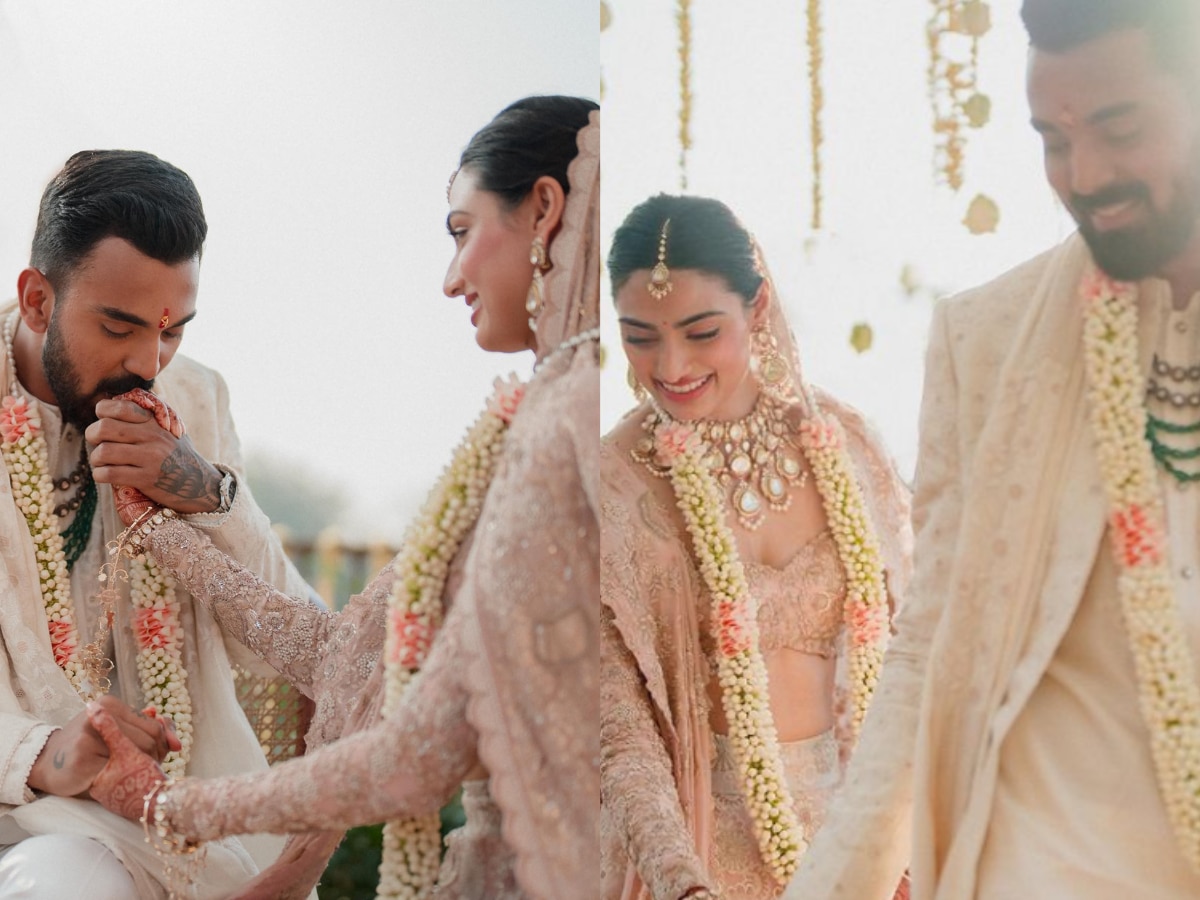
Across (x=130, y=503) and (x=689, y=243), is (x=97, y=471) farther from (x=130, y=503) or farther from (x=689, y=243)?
(x=689, y=243)

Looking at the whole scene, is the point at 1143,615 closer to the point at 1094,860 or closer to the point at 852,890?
the point at 1094,860

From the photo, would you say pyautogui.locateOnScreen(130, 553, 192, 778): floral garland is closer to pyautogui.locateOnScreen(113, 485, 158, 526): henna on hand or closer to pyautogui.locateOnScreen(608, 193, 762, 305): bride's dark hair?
pyautogui.locateOnScreen(113, 485, 158, 526): henna on hand

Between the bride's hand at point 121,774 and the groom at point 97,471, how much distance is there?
0.01m

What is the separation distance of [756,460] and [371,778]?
2.37ft

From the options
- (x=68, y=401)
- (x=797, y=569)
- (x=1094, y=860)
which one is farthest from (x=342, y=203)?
(x=1094, y=860)

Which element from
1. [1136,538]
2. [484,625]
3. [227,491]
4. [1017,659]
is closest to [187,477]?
[227,491]

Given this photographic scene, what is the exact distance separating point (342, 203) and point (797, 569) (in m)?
0.88

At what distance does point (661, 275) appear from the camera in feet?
6.82

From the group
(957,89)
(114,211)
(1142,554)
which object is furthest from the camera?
(114,211)

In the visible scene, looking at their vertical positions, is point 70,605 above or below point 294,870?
above

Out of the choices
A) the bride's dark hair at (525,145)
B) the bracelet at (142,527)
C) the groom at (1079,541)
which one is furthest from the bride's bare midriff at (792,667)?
the bracelet at (142,527)

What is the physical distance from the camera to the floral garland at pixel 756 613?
192cm

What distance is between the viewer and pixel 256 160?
2.03 metres

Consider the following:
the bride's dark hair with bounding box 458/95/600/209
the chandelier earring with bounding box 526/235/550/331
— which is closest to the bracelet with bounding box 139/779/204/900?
the chandelier earring with bounding box 526/235/550/331
